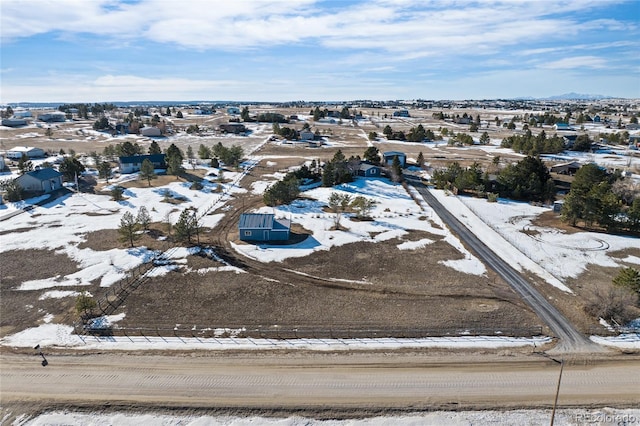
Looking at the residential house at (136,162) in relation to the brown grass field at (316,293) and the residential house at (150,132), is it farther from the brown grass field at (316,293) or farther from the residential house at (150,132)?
the residential house at (150,132)

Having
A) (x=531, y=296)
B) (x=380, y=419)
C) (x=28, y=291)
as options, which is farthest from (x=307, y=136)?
(x=380, y=419)

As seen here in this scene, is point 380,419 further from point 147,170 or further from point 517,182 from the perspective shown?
point 147,170

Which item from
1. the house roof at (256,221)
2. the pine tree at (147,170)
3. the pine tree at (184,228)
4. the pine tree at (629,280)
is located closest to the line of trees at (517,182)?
the pine tree at (629,280)

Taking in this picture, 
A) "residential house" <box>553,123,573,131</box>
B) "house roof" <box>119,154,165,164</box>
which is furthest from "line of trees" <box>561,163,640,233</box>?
"residential house" <box>553,123,573,131</box>

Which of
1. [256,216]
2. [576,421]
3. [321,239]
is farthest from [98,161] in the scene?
[576,421]

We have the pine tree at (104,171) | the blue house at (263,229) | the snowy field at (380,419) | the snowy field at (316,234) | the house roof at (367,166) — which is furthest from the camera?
the house roof at (367,166)
